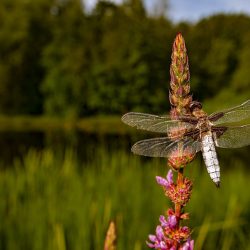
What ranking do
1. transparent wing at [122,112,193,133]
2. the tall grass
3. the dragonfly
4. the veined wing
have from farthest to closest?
the tall grass, the veined wing, transparent wing at [122,112,193,133], the dragonfly

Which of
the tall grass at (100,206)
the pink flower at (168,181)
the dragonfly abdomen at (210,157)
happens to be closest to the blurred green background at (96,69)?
the tall grass at (100,206)

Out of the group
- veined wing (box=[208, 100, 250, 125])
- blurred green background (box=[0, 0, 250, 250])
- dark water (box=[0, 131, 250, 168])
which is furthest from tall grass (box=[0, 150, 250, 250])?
blurred green background (box=[0, 0, 250, 250])

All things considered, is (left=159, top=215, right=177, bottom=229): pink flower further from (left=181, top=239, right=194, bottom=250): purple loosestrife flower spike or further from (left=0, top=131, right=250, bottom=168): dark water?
(left=0, top=131, right=250, bottom=168): dark water

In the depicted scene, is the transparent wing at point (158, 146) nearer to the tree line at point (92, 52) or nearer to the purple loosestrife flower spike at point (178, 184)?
the purple loosestrife flower spike at point (178, 184)

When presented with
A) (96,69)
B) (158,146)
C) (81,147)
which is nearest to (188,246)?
(158,146)

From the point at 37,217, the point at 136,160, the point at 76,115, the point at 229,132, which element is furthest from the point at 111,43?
the point at 229,132

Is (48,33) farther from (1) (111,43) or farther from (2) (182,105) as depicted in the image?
(2) (182,105)
